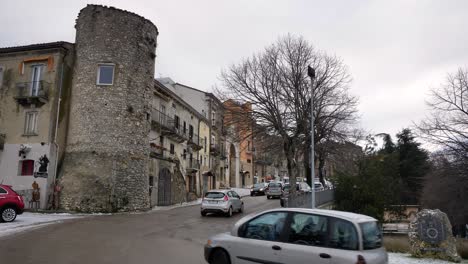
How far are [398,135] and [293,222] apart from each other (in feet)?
168

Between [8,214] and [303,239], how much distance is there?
15.3m

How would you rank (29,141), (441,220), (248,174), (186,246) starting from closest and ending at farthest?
(441,220) → (186,246) → (29,141) → (248,174)

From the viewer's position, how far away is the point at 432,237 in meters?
10.1

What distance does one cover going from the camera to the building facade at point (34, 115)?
24.3 m

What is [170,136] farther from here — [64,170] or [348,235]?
[348,235]

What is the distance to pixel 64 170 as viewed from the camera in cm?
2452

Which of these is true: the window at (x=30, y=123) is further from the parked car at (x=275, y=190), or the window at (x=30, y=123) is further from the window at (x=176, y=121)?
the parked car at (x=275, y=190)

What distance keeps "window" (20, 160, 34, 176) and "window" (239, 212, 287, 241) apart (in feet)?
71.9

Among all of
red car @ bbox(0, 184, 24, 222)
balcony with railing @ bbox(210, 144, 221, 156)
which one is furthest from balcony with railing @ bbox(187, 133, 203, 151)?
red car @ bbox(0, 184, 24, 222)

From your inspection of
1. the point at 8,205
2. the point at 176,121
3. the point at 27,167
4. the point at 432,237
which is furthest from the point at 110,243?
the point at 176,121

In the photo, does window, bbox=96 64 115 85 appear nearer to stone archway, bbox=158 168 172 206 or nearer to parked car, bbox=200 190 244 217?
stone archway, bbox=158 168 172 206

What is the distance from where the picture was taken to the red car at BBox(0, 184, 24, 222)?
Result: 16391mm

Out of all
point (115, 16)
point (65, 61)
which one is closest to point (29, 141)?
point (65, 61)

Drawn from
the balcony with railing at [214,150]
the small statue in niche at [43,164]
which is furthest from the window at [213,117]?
the small statue in niche at [43,164]
